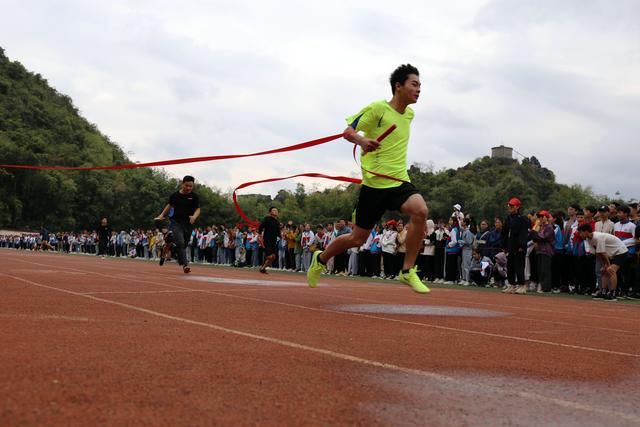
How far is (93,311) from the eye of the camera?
5.50 meters

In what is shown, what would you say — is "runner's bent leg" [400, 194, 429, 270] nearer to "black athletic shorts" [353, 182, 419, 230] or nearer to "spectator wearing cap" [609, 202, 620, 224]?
"black athletic shorts" [353, 182, 419, 230]

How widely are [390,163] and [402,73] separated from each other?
0.96m

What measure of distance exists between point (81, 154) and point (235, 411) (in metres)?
113

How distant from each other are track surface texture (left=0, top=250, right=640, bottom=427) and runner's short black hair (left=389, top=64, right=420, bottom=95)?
2458 millimetres

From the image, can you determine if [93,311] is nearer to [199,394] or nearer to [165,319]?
[165,319]

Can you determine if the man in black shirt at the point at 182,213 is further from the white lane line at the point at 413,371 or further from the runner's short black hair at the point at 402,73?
the white lane line at the point at 413,371

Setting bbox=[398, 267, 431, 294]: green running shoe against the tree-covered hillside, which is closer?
bbox=[398, 267, 431, 294]: green running shoe

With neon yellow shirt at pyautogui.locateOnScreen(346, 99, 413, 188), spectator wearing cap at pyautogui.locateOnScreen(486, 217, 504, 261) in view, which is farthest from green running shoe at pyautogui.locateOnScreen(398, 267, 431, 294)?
spectator wearing cap at pyautogui.locateOnScreen(486, 217, 504, 261)

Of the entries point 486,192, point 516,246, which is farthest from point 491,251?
point 486,192

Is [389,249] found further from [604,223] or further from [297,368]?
[297,368]

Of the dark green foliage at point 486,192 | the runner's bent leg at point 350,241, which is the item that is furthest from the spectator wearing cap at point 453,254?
the dark green foliage at point 486,192

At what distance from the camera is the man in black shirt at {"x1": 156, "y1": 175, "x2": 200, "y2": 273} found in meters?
13.7

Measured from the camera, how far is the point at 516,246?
45.5 ft

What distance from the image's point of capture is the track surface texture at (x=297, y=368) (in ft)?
8.39
